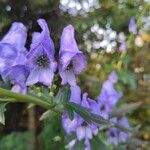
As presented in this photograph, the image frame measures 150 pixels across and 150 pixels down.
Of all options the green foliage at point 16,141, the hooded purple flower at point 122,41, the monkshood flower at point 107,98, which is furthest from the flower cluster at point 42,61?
the green foliage at point 16,141

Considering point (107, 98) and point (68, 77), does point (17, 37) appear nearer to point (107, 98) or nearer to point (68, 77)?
point (68, 77)

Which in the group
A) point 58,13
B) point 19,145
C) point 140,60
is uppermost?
point 58,13

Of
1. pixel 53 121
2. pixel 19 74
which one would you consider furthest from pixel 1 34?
pixel 19 74

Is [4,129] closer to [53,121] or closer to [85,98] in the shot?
[53,121]

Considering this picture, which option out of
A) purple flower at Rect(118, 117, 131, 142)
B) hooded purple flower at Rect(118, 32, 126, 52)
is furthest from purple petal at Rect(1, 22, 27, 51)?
hooded purple flower at Rect(118, 32, 126, 52)

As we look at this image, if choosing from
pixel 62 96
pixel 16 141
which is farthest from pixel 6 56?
pixel 16 141

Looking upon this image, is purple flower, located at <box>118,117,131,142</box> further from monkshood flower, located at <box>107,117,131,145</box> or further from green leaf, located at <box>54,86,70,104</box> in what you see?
green leaf, located at <box>54,86,70,104</box>

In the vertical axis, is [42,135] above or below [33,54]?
below
